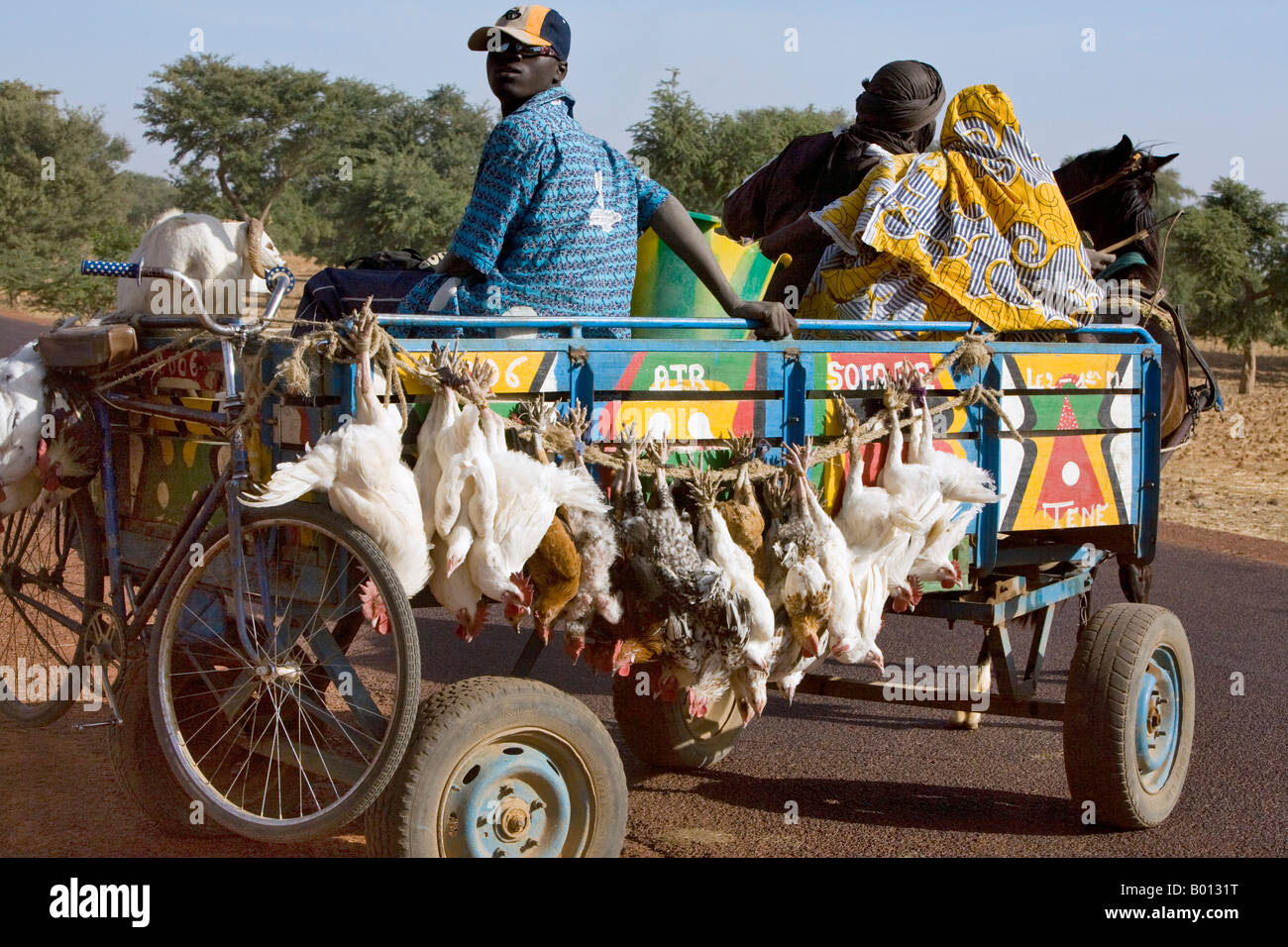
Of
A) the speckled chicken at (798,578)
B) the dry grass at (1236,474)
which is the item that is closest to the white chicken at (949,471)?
the speckled chicken at (798,578)

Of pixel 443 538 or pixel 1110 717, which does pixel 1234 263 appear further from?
pixel 443 538

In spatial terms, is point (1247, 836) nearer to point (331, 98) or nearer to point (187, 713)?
point (187, 713)

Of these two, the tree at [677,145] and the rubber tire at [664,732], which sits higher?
the tree at [677,145]

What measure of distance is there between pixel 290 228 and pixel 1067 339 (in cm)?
2909

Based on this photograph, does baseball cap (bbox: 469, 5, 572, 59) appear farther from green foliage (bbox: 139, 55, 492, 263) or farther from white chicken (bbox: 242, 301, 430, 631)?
green foliage (bbox: 139, 55, 492, 263)

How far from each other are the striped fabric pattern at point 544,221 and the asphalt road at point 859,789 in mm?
1697

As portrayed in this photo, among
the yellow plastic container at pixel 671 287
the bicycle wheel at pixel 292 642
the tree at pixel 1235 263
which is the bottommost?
the bicycle wheel at pixel 292 642

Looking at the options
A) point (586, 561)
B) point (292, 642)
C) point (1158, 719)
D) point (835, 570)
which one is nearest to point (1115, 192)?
point (1158, 719)

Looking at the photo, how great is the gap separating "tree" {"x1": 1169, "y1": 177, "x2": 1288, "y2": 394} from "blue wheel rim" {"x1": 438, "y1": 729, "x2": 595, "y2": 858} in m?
26.5

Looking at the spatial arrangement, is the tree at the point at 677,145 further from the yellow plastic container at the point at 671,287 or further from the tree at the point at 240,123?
the yellow plastic container at the point at 671,287

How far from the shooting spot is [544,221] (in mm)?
3643

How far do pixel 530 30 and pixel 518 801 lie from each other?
215cm

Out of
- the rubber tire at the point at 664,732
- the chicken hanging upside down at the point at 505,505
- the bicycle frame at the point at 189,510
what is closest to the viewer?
the chicken hanging upside down at the point at 505,505

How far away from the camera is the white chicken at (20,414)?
3.69 metres
